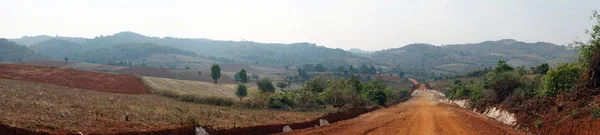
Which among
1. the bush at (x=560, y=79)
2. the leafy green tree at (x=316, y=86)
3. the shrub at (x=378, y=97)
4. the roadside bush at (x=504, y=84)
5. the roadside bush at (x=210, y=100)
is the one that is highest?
the bush at (x=560, y=79)

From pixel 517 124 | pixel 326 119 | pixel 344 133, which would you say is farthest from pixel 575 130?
pixel 326 119

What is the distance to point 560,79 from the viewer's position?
76.5 ft

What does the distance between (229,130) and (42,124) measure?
7344 mm

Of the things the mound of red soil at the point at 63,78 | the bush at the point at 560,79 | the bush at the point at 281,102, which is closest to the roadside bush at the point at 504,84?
the bush at the point at 560,79

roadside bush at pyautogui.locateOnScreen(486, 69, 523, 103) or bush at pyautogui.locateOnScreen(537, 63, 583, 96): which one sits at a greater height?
bush at pyautogui.locateOnScreen(537, 63, 583, 96)

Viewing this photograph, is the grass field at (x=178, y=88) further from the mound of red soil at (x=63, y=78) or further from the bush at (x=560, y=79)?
the bush at (x=560, y=79)

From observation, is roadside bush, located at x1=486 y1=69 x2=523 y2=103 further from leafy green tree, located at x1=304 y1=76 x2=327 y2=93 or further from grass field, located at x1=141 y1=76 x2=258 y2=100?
grass field, located at x1=141 y1=76 x2=258 y2=100

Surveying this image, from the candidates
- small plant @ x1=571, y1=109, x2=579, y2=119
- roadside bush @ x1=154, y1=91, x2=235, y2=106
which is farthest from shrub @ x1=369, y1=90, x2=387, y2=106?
small plant @ x1=571, y1=109, x2=579, y2=119

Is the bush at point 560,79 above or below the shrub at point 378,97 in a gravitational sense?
above

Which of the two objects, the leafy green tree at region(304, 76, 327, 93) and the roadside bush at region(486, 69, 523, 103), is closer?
the roadside bush at region(486, 69, 523, 103)

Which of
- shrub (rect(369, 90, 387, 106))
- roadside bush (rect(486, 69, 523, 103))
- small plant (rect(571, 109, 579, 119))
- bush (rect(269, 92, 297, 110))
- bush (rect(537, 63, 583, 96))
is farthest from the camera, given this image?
shrub (rect(369, 90, 387, 106))

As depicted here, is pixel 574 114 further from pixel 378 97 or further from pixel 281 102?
pixel 378 97

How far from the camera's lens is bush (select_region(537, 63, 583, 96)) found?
894 inches

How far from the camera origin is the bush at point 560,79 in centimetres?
2270
